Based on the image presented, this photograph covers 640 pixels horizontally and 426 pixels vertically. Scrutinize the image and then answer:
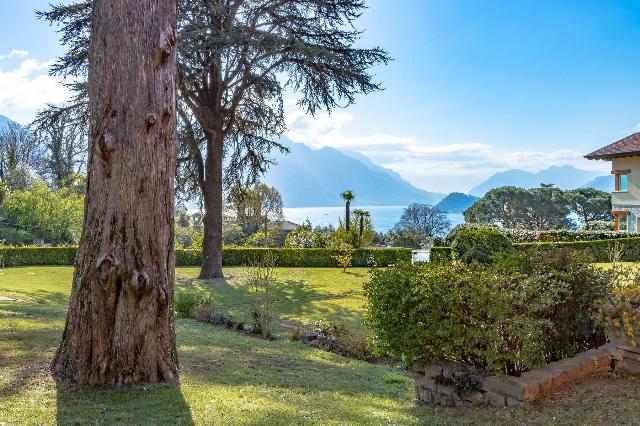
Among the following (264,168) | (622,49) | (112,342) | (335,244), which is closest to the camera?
(112,342)

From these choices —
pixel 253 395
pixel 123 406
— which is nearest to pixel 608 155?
pixel 253 395

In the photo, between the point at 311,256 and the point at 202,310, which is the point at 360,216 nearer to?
the point at 311,256

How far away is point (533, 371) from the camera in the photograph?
160 inches

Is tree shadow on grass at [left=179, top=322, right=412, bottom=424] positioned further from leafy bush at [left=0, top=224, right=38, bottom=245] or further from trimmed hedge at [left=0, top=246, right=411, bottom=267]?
leafy bush at [left=0, top=224, right=38, bottom=245]

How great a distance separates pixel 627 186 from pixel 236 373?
30.0m

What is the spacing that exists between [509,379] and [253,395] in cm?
201

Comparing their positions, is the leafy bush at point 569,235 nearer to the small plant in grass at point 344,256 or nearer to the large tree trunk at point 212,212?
the small plant in grass at point 344,256

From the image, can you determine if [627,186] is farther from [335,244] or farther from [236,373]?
[236,373]

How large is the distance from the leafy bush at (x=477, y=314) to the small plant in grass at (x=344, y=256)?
15.3m

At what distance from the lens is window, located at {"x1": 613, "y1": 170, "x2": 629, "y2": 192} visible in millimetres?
Result: 28516

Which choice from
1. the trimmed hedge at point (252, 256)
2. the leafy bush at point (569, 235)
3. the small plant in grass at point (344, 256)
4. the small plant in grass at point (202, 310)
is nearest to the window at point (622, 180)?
the leafy bush at point (569, 235)

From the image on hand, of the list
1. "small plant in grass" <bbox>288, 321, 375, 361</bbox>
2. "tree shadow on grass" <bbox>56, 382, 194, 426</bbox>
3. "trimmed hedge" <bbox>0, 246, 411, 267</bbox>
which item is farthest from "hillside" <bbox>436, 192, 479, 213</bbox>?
"tree shadow on grass" <bbox>56, 382, 194, 426</bbox>

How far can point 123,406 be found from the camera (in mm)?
3504

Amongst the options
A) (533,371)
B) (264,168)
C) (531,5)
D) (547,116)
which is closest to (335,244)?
(264,168)
